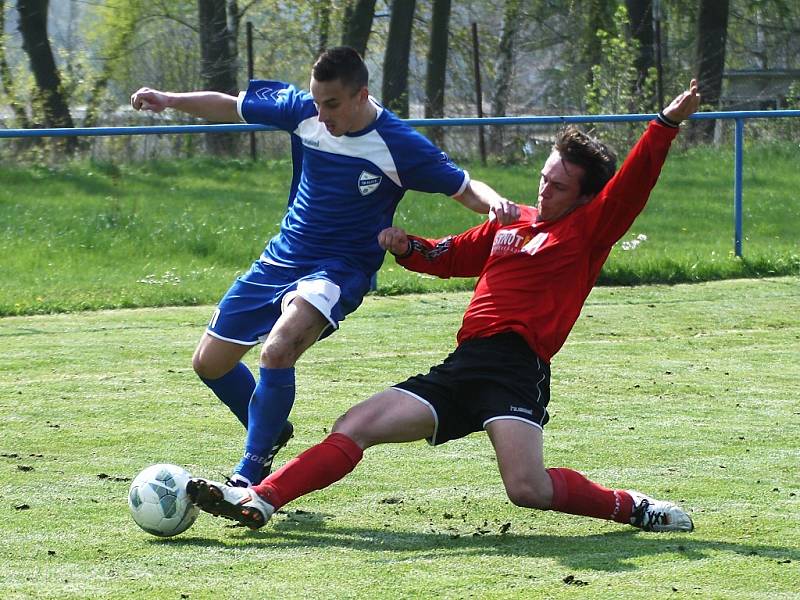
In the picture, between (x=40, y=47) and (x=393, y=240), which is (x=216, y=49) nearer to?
(x=40, y=47)

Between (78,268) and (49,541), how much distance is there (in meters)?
8.43

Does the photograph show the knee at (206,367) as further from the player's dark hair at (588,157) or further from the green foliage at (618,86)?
the green foliage at (618,86)

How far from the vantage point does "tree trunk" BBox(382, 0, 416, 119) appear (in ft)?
74.5

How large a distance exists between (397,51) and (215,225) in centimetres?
1004

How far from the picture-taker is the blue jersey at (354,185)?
18.1 feet

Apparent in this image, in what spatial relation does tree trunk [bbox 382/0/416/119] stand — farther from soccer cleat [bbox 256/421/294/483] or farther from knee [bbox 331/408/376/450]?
knee [bbox 331/408/376/450]

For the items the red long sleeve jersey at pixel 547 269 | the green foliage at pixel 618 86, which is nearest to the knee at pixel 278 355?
the red long sleeve jersey at pixel 547 269

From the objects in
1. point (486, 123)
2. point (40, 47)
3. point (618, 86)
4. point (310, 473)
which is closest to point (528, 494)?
point (310, 473)

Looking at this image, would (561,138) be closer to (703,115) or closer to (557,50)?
(703,115)

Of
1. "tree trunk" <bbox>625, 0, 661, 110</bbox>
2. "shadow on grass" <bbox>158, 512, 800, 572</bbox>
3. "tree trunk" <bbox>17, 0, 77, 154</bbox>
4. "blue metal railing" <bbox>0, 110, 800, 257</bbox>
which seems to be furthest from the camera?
"tree trunk" <bbox>625, 0, 661, 110</bbox>

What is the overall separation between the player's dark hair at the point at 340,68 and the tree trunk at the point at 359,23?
18.1 metres

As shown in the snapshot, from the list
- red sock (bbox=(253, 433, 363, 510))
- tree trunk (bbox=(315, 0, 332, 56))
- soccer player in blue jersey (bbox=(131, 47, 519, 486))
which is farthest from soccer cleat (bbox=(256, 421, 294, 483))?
tree trunk (bbox=(315, 0, 332, 56))

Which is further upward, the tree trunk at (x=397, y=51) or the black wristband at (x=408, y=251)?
the tree trunk at (x=397, y=51)

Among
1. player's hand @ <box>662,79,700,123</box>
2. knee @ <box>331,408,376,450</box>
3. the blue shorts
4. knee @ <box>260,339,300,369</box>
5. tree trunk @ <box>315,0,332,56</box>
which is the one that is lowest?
knee @ <box>331,408,376,450</box>
